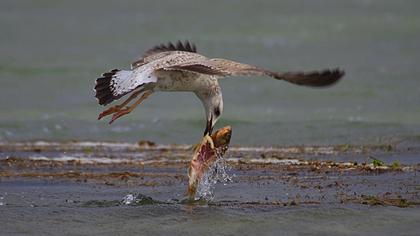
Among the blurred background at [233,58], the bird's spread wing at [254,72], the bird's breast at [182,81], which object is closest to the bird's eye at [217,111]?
the bird's breast at [182,81]

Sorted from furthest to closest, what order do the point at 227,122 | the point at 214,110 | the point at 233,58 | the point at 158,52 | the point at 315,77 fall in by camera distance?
the point at 233,58
the point at 227,122
the point at 158,52
the point at 214,110
the point at 315,77

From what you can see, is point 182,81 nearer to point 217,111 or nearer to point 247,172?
point 217,111

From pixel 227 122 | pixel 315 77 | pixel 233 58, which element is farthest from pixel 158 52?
pixel 233 58

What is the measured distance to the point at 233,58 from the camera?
20234 millimetres

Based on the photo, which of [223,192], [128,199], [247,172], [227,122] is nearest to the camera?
[128,199]

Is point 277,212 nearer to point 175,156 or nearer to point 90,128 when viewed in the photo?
point 175,156

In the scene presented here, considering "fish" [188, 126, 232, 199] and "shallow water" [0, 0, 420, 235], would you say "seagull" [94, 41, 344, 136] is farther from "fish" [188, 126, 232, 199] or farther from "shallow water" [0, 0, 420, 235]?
"shallow water" [0, 0, 420, 235]

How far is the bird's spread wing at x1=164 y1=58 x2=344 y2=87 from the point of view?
793cm

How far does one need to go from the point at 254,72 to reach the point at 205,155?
74 centimetres

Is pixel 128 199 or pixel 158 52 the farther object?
pixel 158 52

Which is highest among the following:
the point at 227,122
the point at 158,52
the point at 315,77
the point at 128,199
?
the point at 158,52

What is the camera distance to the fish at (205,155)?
27.2 ft

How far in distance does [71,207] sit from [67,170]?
6.86ft

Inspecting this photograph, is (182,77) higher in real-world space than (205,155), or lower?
higher
